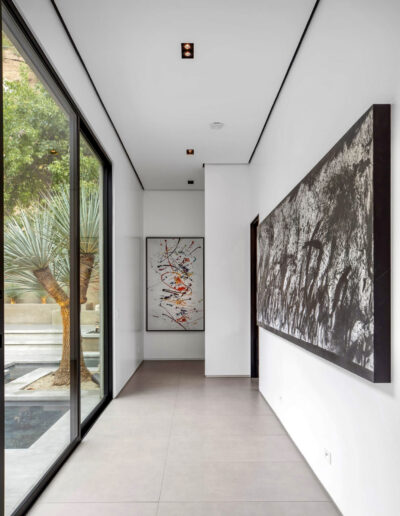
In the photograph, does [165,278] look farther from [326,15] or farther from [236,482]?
[326,15]

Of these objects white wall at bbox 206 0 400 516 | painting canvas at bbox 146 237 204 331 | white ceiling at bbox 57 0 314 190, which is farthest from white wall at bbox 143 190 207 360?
white wall at bbox 206 0 400 516

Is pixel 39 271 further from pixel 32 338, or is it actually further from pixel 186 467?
pixel 186 467

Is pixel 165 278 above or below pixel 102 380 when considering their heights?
above

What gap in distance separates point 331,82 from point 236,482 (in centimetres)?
234

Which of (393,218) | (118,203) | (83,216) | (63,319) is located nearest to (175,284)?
(118,203)

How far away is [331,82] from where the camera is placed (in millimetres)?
2297

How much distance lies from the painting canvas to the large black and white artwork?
13.4 ft

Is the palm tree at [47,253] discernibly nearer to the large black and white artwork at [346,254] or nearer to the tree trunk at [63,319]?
the tree trunk at [63,319]

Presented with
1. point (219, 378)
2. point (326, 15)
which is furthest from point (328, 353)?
point (219, 378)

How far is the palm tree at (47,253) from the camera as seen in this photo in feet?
7.08

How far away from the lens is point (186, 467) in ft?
9.24

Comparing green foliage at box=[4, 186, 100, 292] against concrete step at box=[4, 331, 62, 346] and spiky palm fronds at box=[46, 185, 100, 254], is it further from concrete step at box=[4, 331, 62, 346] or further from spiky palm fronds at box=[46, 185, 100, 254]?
concrete step at box=[4, 331, 62, 346]

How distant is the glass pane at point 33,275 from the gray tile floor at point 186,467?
11.4 inches

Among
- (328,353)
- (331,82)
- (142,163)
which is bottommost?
(328,353)
